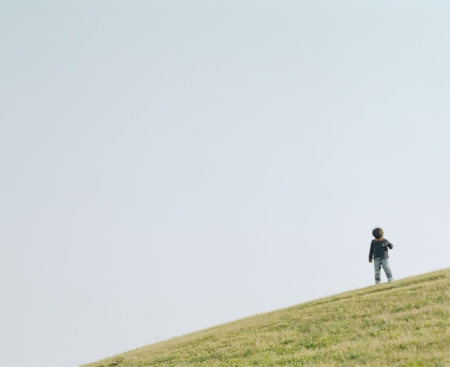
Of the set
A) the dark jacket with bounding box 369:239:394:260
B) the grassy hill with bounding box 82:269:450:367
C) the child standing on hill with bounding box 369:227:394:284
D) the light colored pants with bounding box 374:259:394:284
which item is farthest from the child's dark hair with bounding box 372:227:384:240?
the grassy hill with bounding box 82:269:450:367

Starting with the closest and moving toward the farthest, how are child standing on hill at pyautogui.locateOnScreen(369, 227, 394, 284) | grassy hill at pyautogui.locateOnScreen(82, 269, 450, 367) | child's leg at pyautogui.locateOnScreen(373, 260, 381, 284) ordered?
grassy hill at pyautogui.locateOnScreen(82, 269, 450, 367)
child standing on hill at pyautogui.locateOnScreen(369, 227, 394, 284)
child's leg at pyautogui.locateOnScreen(373, 260, 381, 284)

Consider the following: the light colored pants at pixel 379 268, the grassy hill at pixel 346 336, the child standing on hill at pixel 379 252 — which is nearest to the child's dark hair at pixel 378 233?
the child standing on hill at pixel 379 252

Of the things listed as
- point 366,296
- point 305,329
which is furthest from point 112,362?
point 366,296

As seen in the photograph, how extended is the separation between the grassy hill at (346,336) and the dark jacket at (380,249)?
6.86ft

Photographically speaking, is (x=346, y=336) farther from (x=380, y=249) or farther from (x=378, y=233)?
(x=378, y=233)

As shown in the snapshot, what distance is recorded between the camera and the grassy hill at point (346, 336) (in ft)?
35.6

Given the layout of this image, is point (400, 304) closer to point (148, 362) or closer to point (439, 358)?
point (439, 358)

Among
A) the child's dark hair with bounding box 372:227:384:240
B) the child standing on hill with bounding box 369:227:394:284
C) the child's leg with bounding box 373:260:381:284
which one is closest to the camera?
the child standing on hill with bounding box 369:227:394:284

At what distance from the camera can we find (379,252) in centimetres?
2409

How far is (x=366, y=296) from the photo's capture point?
1970 centimetres

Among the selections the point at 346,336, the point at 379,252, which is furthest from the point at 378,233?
the point at 346,336

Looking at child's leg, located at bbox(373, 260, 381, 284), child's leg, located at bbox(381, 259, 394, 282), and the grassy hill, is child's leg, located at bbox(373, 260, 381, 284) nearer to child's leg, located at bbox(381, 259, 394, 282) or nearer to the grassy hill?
child's leg, located at bbox(381, 259, 394, 282)

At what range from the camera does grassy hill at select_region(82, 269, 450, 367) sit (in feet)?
35.6

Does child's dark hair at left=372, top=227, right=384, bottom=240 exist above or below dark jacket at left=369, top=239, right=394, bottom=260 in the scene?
above
